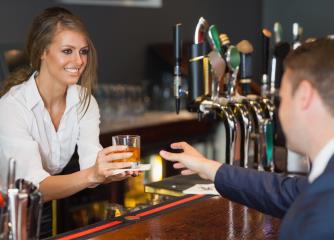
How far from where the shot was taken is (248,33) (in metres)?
6.48

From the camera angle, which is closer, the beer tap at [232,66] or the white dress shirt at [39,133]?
the white dress shirt at [39,133]

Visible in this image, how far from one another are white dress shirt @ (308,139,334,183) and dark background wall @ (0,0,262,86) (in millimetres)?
3067

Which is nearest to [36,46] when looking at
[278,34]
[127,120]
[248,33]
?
[278,34]

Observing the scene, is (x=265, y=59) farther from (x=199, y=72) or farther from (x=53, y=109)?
(x=53, y=109)

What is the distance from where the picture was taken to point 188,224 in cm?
193

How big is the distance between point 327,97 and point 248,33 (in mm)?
5169

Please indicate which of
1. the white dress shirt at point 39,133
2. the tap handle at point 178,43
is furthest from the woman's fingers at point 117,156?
the tap handle at point 178,43

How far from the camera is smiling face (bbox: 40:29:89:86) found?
2400mm

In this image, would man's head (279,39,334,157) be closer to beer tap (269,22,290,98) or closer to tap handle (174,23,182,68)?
tap handle (174,23,182,68)

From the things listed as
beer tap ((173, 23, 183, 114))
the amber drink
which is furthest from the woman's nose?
the amber drink

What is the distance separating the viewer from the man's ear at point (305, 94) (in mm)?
1411

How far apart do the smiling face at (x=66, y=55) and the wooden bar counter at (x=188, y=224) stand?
633mm

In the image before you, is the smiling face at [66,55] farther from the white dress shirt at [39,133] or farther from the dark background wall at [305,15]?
the dark background wall at [305,15]

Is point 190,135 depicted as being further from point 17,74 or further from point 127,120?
point 17,74
